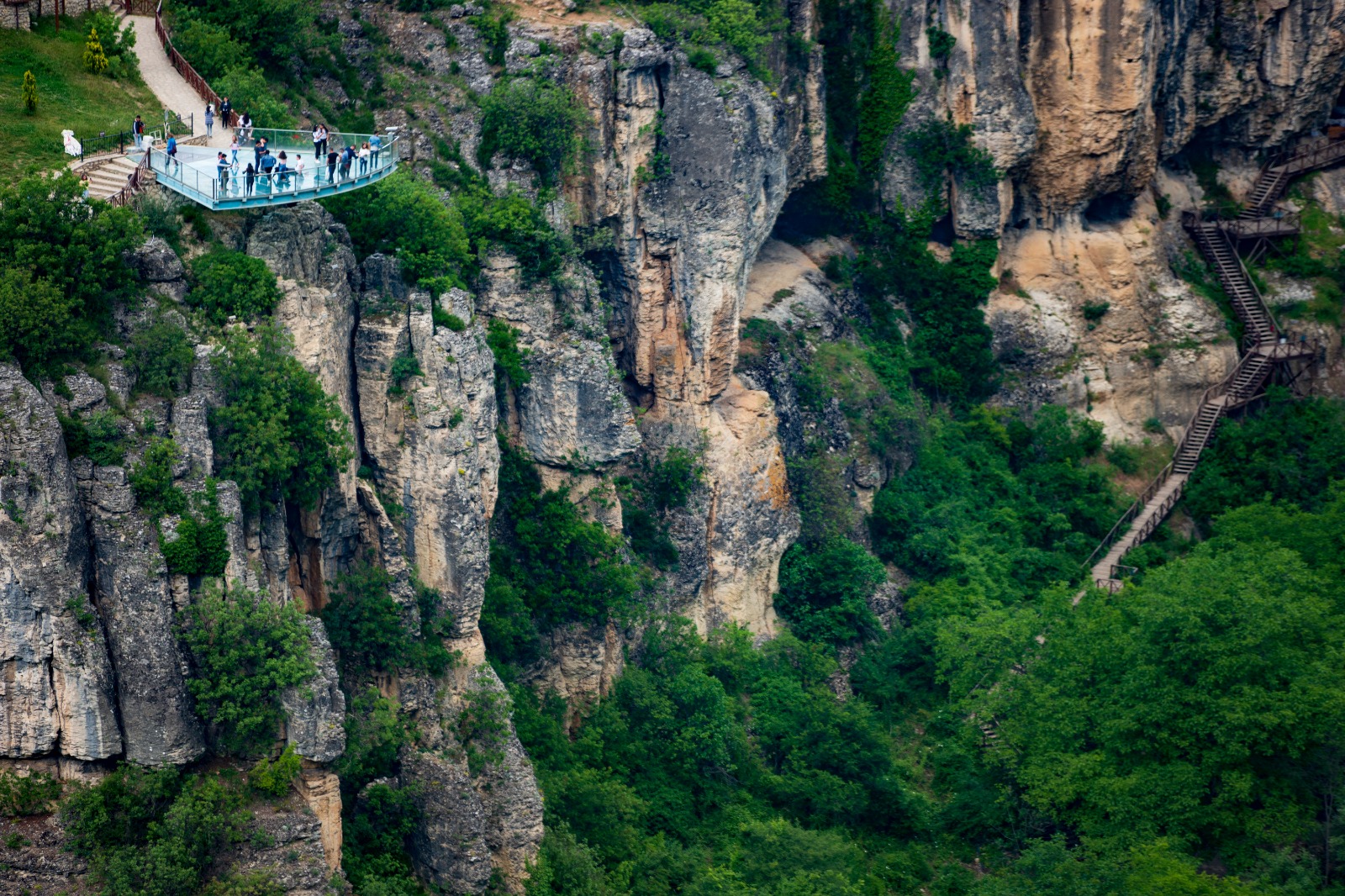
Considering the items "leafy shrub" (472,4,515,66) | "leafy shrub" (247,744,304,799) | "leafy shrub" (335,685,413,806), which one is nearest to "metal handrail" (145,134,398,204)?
"leafy shrub" (472,4,515,66)

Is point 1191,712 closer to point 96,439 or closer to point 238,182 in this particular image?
point 238,182

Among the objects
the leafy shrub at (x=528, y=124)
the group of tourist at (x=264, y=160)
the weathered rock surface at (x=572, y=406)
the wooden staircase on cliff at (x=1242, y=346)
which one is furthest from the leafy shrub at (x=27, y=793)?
the wooden staircase on cliff at (x=1242, y=346)

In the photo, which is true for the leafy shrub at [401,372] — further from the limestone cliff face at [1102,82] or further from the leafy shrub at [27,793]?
the limestone cliff face at [1102,82]

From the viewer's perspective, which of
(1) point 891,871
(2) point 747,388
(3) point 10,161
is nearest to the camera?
(3) point 10,161

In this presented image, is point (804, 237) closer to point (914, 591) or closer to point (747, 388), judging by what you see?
point (747, 388)

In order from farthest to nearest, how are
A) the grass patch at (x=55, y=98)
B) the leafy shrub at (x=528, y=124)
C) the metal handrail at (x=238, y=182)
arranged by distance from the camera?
1. the leafy shrub at (x=528, y=124)
2. the grass patch at (x=55, y=98)
3. the metal handrail at (x=238, y=182)

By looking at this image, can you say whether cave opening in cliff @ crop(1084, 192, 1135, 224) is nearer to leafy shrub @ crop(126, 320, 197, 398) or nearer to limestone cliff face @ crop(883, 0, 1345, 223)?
limestone cliff face @ crop(883, 0, 1345, 223)

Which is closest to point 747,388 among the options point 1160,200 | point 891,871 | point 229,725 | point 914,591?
point 914,591
